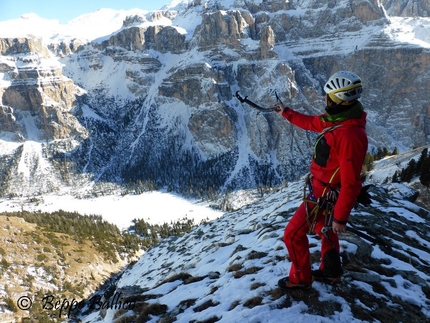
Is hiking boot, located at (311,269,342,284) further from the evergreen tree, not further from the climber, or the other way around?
the evergreen tree

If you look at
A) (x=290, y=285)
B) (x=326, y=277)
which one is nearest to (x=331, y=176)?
(x=326, y=277)

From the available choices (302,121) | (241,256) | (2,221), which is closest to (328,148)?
(302,121)

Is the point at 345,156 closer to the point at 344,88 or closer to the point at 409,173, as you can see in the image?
the point at 344,88

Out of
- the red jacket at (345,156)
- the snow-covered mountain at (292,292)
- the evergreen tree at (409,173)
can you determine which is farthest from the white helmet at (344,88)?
the evergreen tree at (409,173)

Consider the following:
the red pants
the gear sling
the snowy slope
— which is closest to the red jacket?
the gear sling

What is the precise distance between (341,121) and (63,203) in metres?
176

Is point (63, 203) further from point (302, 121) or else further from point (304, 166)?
point (302, 121)

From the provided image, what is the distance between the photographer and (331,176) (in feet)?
19.7

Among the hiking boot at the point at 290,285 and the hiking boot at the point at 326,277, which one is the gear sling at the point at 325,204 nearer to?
the hiking boot at the point at 326,277

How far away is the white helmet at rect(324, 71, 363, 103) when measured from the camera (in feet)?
18.7

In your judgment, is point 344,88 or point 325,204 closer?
point 344,88

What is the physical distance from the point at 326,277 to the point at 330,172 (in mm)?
2863

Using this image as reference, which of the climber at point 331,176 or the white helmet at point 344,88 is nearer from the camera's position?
the climber at point 331,176

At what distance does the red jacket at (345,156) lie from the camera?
204 inches
